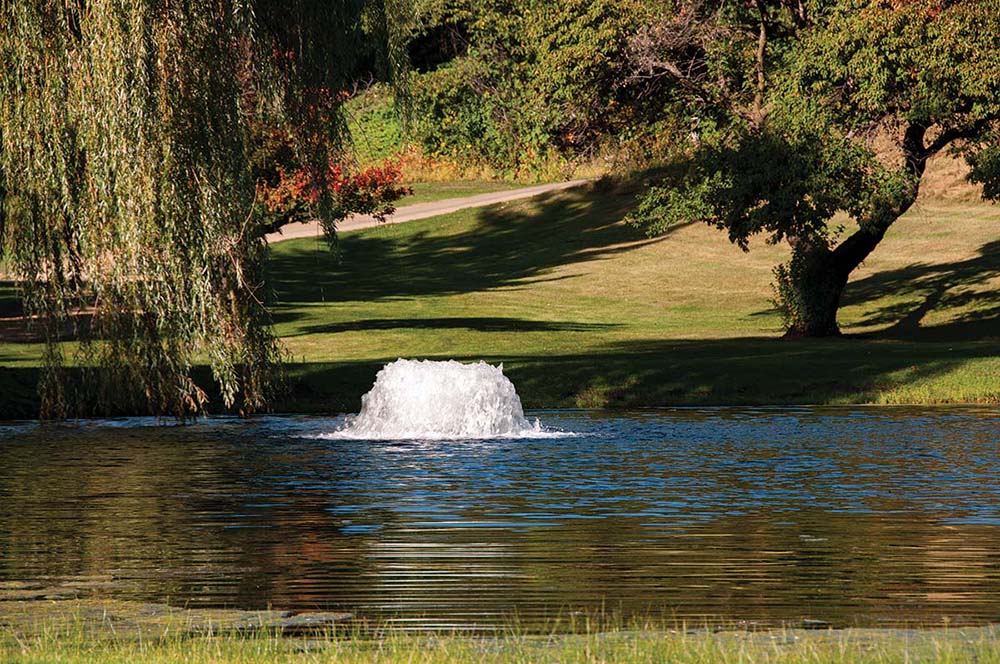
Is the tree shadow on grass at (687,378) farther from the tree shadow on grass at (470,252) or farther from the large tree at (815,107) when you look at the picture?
the tree shadow on grass at (470,252)

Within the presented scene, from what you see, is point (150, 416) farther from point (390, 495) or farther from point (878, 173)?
point (878, 173)

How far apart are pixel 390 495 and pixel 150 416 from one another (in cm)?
1076

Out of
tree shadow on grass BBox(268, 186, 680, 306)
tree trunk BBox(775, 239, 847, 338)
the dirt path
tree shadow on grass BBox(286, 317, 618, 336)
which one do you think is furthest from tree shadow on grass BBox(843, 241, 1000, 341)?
the dirt path

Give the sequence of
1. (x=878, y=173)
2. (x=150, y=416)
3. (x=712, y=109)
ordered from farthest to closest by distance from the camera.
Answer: (x=712, y=109) < (x=878, y=173) < (x=150, y=416)

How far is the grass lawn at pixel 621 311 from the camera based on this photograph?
29312 mm

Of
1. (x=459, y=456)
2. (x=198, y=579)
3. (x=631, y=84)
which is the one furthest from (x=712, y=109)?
(x=198, y=579)

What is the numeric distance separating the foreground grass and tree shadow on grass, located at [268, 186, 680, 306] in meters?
43.9

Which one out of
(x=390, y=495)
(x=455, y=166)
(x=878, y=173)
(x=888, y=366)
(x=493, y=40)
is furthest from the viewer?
(x=455, y=166)

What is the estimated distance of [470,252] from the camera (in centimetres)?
6494

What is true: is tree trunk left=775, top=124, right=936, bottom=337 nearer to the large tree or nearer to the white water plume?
the large tree

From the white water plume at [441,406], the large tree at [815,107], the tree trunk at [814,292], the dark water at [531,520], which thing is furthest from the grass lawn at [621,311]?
the dark water at [531,520]

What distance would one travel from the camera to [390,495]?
54.9 feet

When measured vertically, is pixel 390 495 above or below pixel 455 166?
below

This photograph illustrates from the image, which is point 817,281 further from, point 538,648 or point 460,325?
point 538,648
